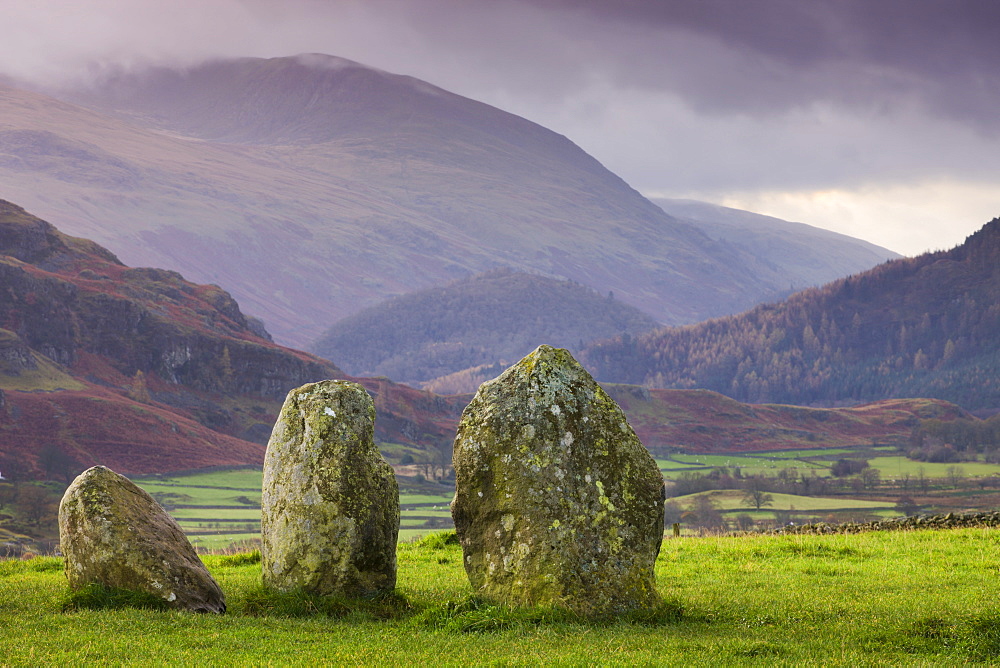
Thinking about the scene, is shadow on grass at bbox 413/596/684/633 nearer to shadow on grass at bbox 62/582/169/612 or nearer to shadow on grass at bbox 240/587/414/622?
shadow on grass at bbox 240/587/414/622

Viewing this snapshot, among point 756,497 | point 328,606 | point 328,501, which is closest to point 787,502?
point 756,497

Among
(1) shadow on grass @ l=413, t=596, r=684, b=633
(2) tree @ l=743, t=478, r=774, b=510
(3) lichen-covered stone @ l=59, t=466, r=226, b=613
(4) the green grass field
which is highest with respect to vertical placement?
(3) lichen-covered stone @ l=59, t=466, r=226, b=613

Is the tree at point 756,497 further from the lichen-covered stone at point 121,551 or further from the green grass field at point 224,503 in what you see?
the lichen-covered stone at point 121,551

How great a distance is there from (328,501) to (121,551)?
371 cm

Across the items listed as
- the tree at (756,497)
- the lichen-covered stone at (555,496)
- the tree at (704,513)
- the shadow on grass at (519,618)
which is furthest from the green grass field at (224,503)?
the shadow on grass at (519,618)

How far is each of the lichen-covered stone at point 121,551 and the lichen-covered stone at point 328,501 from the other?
143 centimetres

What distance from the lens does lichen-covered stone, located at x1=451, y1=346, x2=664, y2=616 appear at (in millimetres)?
16812

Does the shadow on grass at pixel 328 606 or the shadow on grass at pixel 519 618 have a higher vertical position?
the shadow on grass at pixel 519 618

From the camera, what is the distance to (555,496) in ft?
56.2

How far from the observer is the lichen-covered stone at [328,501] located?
60.4ft

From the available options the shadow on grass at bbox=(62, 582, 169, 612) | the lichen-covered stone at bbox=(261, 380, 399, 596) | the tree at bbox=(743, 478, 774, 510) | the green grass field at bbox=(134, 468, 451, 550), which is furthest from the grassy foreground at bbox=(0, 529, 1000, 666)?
the tree at bbox=(743, 478, 774, 510)

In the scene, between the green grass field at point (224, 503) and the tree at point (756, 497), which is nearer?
the green grass field at point (224, 503)

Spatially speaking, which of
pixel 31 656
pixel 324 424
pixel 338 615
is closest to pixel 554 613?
pixel 338 615

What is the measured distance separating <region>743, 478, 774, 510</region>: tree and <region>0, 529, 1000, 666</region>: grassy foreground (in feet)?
493
